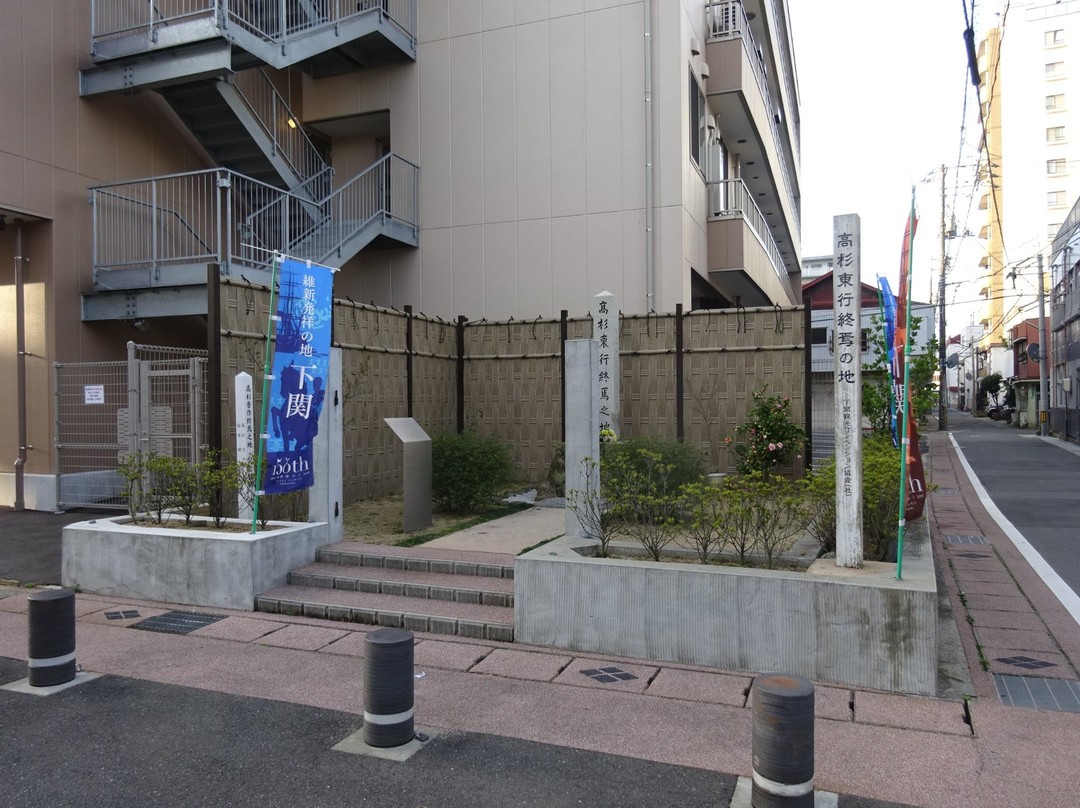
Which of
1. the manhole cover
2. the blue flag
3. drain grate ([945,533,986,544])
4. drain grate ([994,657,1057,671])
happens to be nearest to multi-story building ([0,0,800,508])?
drain grate ([945,533,986,544])

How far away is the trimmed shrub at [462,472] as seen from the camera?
10102mm

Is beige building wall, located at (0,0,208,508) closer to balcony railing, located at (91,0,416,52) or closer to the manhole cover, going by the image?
balcony railing, located at (91,0,416,52)

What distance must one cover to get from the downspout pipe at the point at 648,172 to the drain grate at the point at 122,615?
9257 millimetres

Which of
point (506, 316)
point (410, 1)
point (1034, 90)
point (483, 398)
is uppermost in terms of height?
point (1034, 90)

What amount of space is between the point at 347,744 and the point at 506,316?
35.7ft

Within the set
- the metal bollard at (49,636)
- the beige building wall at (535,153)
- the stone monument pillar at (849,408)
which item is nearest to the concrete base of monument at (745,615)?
the stone monument pillar at (849,408)

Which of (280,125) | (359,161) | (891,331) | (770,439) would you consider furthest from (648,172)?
(891,331)

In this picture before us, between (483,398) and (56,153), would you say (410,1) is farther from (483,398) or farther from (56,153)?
(483,398)

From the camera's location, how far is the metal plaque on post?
905 cm

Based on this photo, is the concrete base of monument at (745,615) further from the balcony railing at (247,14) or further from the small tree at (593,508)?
the balcony railing at (247,14)

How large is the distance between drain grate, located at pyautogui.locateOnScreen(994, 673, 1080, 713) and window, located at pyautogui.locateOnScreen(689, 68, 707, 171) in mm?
11186

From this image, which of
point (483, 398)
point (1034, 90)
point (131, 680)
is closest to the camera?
point (131, 680)

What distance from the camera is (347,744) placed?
4293 millimetres

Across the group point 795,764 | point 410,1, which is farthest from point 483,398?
point 795,764
